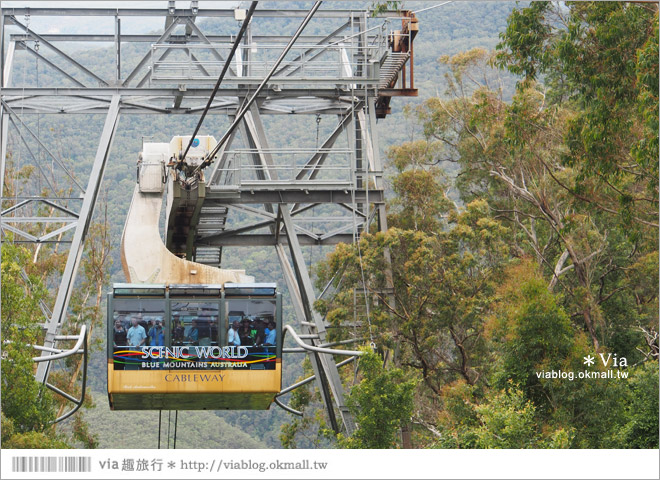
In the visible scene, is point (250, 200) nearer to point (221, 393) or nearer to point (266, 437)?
point (221, 393)

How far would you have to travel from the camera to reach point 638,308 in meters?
38.2

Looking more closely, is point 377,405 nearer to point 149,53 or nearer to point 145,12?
point 149,53

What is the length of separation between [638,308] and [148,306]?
68.2ft

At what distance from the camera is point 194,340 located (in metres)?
22.3

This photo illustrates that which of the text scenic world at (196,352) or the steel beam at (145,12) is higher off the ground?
the steel beam at (145,12)

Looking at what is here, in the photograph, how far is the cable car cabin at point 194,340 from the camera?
72.4 feet

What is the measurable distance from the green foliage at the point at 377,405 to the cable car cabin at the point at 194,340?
3054mm

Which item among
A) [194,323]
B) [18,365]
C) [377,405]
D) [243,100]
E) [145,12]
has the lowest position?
[377,405]

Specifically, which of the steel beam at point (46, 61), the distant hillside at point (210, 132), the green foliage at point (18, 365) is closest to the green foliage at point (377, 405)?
the green foliage at point (18, 365)

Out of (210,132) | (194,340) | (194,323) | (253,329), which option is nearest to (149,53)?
(194,323)

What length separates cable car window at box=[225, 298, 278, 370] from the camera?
22.2 metres

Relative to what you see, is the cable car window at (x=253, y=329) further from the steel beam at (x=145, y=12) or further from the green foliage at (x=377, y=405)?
the steel beam at (x=145, y=12)

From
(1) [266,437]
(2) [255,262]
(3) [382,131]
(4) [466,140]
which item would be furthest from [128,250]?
(3) [382,131]

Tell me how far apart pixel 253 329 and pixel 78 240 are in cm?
968
